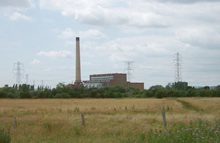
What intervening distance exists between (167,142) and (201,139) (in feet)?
4.35

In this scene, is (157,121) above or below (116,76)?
below

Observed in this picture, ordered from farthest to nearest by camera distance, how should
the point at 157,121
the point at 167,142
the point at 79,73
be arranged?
the point at 79,73
the point at 157,121
the point at 167,142

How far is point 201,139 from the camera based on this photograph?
12562 mm

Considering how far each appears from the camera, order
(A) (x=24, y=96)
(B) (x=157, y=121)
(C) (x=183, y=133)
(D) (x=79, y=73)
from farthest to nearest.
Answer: (D) (x=79, y=73), (A) (x=24, y=96), (B) (x=157, y=121), (C) (x=183, y=133)

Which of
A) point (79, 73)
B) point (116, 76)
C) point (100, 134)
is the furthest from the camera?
point (116, 76)

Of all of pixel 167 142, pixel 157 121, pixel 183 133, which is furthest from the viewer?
pixel 157 121

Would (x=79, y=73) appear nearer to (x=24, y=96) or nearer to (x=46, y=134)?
(x=24, y=96)

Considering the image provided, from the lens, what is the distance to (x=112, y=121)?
2512 centimetres

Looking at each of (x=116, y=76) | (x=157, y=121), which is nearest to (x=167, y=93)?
(x=116, y=76)

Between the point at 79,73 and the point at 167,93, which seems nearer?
the point at 167,93

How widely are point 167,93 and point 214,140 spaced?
289ft

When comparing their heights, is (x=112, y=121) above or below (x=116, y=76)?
below

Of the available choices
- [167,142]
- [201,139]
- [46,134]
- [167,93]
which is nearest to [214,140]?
[201,139]

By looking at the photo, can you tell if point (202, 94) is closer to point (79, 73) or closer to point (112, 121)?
point (79, 73)
